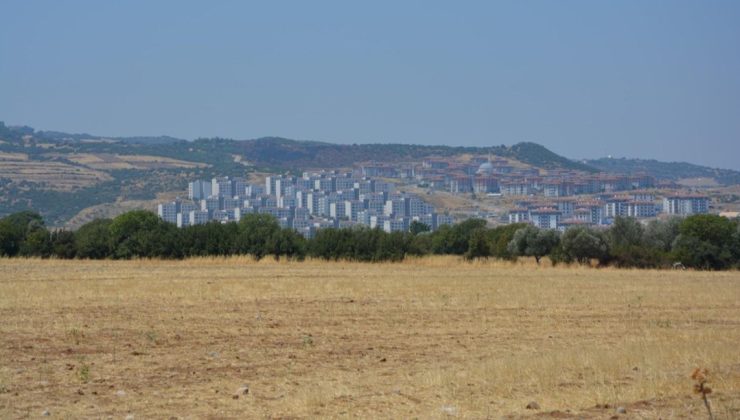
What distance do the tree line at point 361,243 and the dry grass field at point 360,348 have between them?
1957 cm

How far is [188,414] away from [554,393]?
541 centimetres

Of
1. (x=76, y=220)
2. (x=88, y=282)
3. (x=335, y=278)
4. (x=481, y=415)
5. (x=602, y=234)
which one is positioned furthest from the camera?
(x=76, y=220)

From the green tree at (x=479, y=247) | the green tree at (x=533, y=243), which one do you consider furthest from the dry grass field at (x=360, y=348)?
the green tree at (x=479, y=247)

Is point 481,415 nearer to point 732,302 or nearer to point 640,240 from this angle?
point 732,302

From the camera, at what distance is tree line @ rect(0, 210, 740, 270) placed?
59.5 m

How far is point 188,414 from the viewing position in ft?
48.4

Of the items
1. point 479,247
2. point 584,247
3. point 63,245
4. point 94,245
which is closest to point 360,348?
point 584,247

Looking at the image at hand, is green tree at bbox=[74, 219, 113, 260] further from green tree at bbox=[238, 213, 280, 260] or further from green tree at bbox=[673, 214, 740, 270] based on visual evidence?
green tree at bbox=[673, 214, 740, 270]

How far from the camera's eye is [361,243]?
62.4 m

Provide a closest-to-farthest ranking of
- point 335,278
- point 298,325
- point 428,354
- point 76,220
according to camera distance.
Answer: point 428,354
point 298,325
point 335,278
point 76,220

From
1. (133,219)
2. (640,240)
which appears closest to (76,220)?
(133,219)

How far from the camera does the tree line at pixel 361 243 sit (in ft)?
195

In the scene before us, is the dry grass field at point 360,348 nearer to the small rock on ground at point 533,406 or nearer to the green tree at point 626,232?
the small rock on ground at point 533,406

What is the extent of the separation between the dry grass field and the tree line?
1957 centimetres
